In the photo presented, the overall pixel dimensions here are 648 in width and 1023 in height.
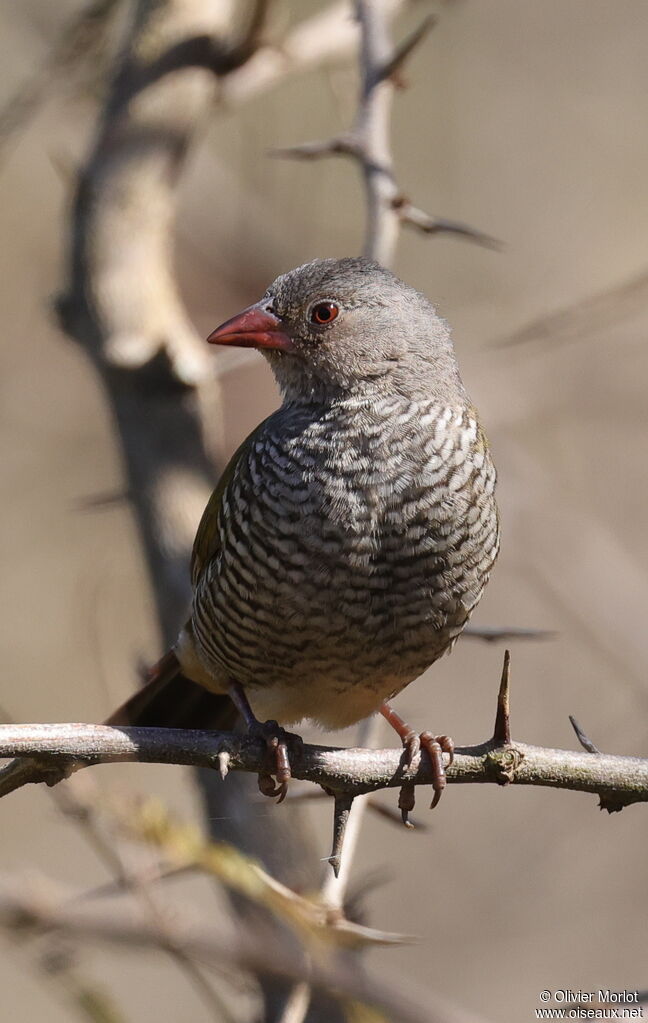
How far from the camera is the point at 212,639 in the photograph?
146 inches

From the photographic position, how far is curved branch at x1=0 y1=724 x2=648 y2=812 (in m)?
2.50

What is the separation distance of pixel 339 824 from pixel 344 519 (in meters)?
0.85

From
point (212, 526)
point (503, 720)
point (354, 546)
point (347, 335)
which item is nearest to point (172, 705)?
point (212, 526)

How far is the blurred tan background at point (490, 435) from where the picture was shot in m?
5.82

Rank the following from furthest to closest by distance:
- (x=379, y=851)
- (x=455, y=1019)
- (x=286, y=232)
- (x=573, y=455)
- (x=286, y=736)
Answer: (x=573, y=455), (x=379, y=851), (x=286, y=232), (x=286, y=736), (x=455, y=1019)

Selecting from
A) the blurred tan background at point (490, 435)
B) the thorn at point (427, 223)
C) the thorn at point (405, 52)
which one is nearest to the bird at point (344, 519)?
the thorn at point (427, 223)

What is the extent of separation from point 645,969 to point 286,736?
376cm

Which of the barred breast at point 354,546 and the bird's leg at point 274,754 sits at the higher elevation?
the barred breast at point 354,546

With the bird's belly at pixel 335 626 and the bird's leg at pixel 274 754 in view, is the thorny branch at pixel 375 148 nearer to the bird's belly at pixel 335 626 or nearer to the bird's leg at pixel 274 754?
the bird's belly at pixel 335 626

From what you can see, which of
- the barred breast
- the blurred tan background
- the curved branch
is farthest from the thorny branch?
the curved branch

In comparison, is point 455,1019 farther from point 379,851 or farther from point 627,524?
point 627,524

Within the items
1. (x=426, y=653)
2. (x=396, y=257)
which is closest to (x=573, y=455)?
(x=396, y=257)

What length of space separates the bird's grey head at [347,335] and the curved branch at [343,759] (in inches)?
44.2

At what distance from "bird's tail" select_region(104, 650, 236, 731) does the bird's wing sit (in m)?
0.33
